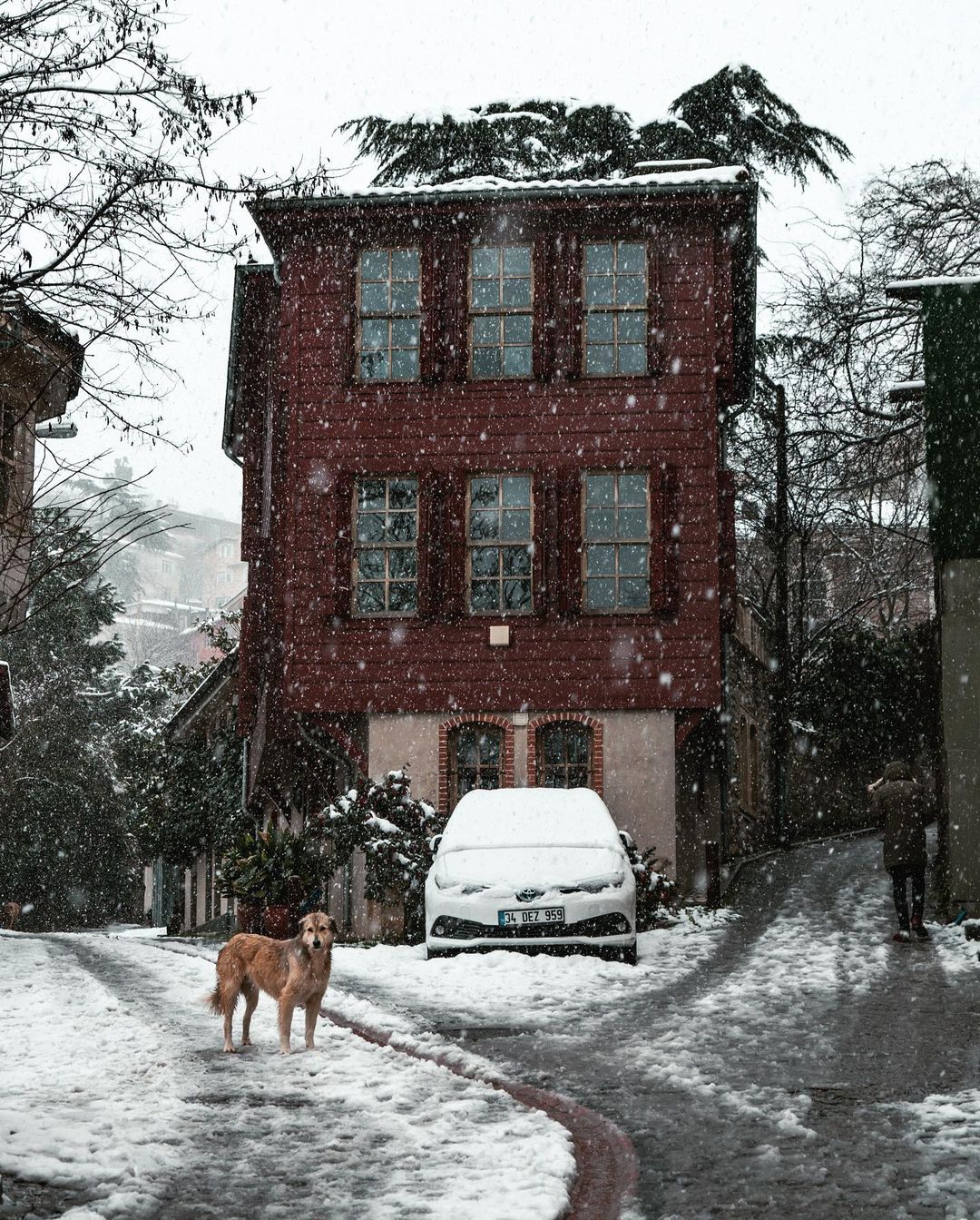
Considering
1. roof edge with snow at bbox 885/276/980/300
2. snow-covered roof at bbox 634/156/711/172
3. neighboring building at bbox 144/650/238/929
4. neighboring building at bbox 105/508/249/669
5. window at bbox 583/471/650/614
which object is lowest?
neighboring building at bbox 144/650/238/929

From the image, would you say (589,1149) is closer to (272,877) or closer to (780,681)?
(272,877)

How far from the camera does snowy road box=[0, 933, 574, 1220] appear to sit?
597 centimetres

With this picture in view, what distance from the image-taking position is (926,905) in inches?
822

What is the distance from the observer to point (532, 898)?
1503 centimetres

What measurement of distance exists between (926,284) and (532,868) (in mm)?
8901

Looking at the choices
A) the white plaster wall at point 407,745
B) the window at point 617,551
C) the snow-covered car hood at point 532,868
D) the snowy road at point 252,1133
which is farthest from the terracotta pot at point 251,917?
the snowy road at point 252,1133

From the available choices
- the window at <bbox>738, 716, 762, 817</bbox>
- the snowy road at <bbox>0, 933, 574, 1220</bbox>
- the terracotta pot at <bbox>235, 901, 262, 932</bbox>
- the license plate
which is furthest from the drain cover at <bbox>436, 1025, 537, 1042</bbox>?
the window at <bbox>738, 716, 762, 817</bbox>

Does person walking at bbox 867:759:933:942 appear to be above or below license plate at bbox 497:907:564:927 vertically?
above

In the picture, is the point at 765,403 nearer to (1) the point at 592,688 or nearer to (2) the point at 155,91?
(1) the point at 592,688

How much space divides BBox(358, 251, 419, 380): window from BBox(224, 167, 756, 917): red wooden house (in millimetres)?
30

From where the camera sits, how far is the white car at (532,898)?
15.0m

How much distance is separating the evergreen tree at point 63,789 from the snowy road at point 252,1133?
3597 centimetres

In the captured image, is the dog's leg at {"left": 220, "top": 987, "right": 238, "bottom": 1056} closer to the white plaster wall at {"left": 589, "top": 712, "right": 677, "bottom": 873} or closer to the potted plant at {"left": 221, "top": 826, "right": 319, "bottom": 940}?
the potted plant at {"left": 221, "top": 826, "right": 319, "bottom": 940}

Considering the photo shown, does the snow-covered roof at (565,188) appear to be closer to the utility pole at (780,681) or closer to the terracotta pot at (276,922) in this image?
the terracotta pot at (276,922)
